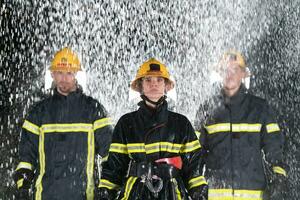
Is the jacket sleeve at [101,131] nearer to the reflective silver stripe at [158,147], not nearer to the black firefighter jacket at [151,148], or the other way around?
the black firefighter jacket at [151,148]

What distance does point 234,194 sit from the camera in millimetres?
5340

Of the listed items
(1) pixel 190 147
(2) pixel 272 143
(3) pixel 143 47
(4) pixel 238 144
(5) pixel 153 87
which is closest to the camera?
(1) pixel 190 147

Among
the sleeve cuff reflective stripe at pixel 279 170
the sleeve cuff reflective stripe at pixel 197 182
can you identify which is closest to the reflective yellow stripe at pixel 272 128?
the sleeve cuff reflective stripe at pixel 279 170

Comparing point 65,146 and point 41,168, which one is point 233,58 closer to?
point 65,146

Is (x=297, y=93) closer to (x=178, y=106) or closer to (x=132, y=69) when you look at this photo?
(x=178, y=106)

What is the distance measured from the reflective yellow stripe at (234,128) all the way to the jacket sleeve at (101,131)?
0.88m

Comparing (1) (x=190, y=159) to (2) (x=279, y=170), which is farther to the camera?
(2) (x=279, y=170)

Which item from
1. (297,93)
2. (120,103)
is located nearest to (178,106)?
(120,103)

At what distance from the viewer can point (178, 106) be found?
11102 millimetres

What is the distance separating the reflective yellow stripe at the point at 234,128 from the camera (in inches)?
214

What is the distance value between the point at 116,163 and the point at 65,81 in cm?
115

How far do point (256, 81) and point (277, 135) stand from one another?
524cm

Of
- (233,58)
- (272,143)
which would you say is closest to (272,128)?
(272,143)

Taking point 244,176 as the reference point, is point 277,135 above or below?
above
